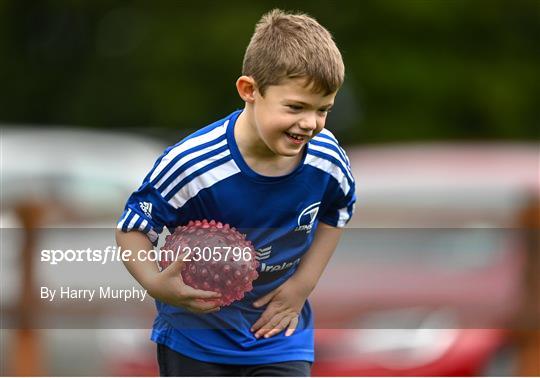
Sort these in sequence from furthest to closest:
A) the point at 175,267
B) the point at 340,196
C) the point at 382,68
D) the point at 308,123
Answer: the point at 382,68 → the point at 340,196 → the point at 175,267 → the point at 308,123

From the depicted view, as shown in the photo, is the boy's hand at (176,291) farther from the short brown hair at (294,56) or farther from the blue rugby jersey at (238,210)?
the short brown hair at (294,56)

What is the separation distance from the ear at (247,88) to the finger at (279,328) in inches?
30.4

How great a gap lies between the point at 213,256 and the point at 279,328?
14.6 inches

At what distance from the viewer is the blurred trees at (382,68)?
20.2 m

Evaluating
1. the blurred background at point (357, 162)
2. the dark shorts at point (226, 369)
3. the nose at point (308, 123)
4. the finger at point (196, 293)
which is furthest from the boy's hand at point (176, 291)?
the nose at point (308, 123)

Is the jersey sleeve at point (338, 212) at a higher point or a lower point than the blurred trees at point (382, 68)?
lower

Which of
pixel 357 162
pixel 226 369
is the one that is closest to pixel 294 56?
pixel 226 369

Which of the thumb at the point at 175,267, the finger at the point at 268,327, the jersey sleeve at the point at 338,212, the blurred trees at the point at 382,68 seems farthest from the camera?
the blurred trees at the point at 382,68

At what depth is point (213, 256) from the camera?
4.21 metres

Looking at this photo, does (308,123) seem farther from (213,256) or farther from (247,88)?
(213,256)

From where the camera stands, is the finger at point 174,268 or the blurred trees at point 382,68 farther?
the blurred trees at point 382,68

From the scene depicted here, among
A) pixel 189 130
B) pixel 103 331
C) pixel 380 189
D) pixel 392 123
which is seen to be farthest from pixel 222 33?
pixel 103 331

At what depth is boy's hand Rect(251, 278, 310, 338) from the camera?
14.3 feet

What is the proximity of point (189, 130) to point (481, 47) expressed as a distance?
5085mm
